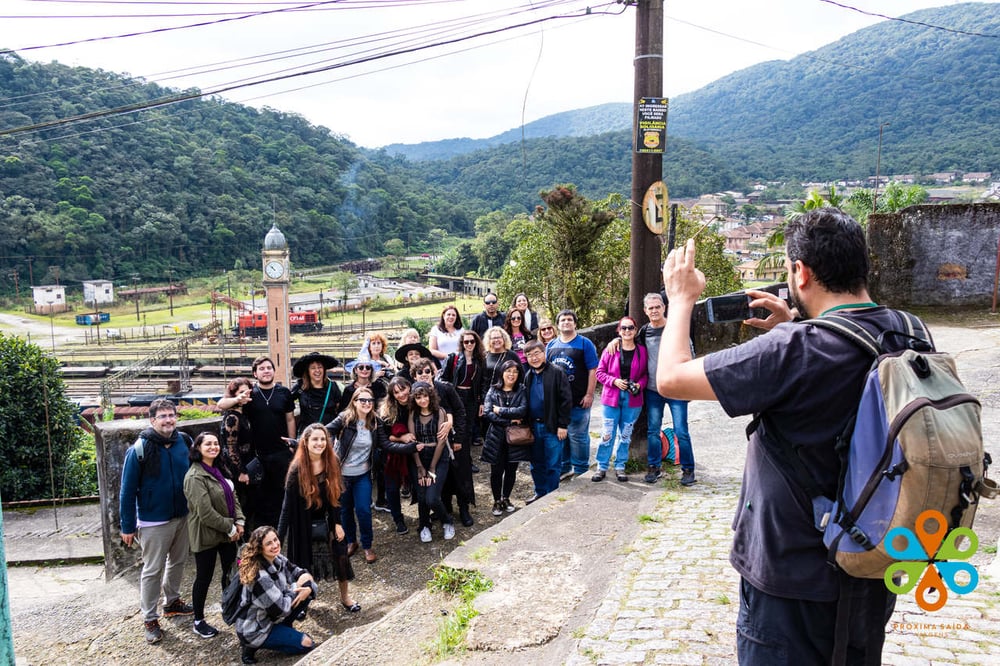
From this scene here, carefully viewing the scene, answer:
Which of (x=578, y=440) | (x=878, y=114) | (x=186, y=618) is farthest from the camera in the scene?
(x=878, y=114)

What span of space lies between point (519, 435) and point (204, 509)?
279 centimetres

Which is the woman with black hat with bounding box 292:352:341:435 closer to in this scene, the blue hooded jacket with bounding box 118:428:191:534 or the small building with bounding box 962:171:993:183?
the blue hooded jacket with bounding box 118:428:191:534

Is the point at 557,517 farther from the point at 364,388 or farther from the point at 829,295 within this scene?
the point at 829,295

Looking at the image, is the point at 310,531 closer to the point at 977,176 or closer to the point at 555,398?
the point at 555,398

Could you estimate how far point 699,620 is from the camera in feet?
12.5

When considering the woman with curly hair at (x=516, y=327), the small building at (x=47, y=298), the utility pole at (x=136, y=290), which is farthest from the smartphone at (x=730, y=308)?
the utility pole at (x=136, y=290)

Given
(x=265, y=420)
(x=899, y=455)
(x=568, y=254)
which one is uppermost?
(x=568, y=254)

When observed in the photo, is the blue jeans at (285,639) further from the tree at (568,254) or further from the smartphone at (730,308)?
the tree at (568,254)

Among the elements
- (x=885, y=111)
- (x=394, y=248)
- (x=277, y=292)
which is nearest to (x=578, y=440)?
(x=277, y=292)

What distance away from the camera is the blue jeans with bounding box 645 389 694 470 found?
21.8ft

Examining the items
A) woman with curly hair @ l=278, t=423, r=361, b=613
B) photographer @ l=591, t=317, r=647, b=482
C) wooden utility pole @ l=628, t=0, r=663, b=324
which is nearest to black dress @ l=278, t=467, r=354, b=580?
woman with curly hair @ l=278, t=423, r=361, b=613

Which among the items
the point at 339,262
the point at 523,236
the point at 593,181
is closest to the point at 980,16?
the point at 593,181

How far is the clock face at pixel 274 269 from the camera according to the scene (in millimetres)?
40647

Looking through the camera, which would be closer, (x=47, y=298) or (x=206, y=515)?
(x=206, y=515)
